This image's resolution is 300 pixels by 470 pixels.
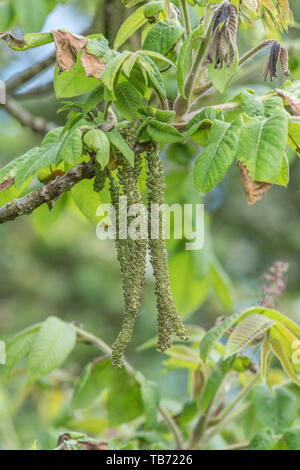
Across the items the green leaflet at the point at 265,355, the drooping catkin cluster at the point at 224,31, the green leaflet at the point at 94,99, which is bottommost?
the green leaflet at the point at 265,355

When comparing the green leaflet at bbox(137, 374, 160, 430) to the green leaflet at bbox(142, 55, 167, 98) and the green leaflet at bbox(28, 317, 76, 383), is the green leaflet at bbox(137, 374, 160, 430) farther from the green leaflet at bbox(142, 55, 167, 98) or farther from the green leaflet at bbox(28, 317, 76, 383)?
the green leaflet at bbox(142, 55, 167, 98)

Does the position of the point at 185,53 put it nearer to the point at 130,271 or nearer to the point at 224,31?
the point at 224,31

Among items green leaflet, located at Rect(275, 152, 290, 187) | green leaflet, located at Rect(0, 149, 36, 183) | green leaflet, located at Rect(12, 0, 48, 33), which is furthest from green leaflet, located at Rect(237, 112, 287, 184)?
green leaflet, located at Rect(12, 0, 48, 33)

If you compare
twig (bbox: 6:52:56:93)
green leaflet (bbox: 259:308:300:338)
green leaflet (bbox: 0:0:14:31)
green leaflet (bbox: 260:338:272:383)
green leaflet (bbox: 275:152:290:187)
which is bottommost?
green leaflet (bbox: 260:338:272:383)

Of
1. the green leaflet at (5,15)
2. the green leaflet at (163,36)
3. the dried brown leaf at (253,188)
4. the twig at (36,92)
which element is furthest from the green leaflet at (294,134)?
the twig at (36,92)

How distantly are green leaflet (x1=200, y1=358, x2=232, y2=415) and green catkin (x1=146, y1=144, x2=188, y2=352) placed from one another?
566 millimetres

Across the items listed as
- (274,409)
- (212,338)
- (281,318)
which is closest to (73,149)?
(212,338)

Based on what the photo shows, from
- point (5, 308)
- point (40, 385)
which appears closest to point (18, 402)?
point (40, 385)

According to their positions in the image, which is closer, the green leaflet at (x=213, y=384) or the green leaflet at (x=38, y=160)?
the green leaflet at (x=38, y=160)

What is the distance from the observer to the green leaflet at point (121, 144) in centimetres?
107

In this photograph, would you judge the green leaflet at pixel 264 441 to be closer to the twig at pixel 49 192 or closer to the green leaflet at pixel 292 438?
the green leaflet at pixel 292 438

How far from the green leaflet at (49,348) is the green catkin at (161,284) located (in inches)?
23.0

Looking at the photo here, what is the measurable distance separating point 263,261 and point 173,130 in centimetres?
669

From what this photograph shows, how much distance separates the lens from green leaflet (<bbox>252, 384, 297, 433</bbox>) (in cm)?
171
